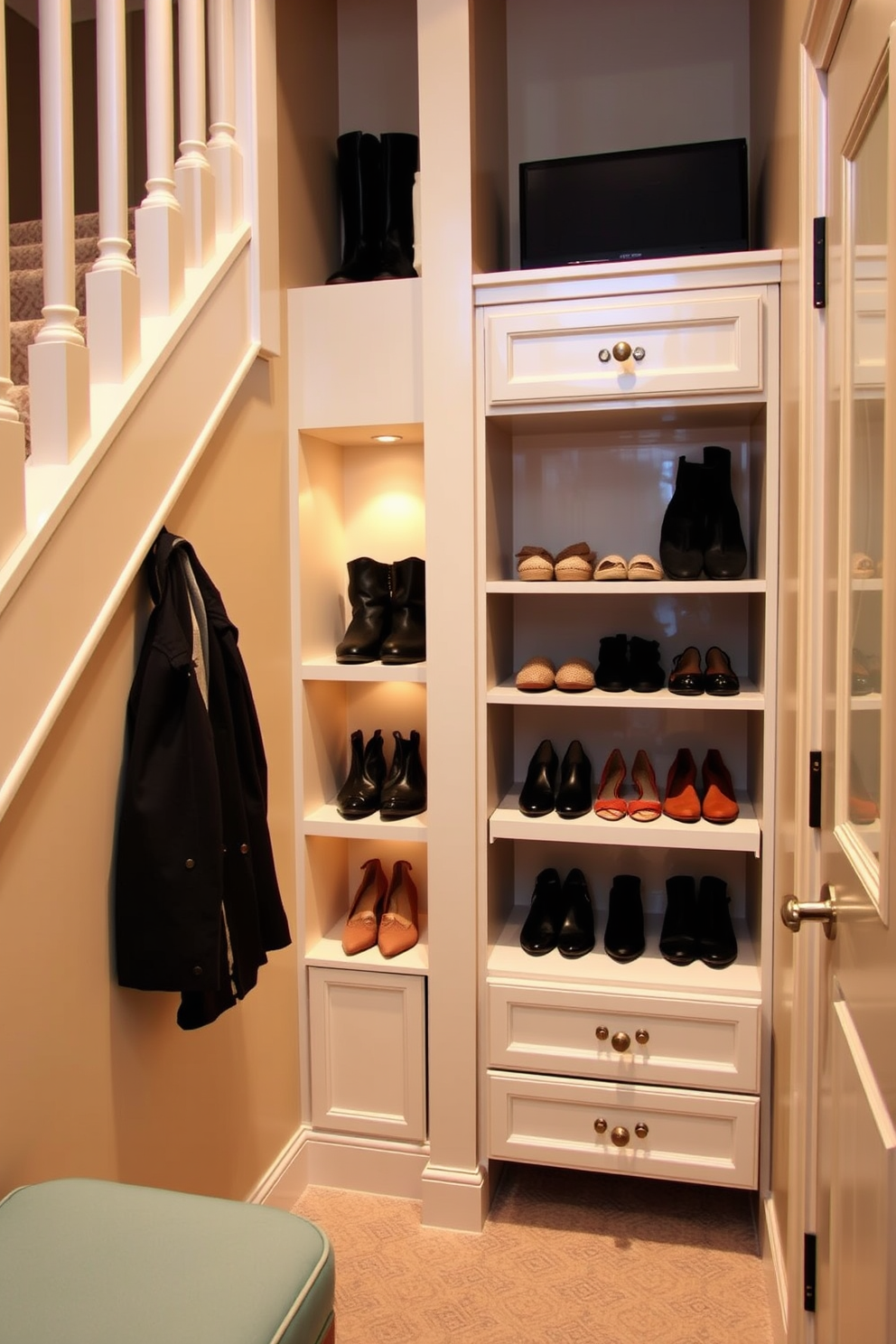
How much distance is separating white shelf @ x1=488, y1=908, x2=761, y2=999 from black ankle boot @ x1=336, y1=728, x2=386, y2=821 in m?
0.44

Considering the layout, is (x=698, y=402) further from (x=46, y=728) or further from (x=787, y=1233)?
(x=787, y=1233)

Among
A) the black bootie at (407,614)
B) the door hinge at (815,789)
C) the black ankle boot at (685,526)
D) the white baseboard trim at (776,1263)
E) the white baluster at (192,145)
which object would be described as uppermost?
the white baluster at (192,145)

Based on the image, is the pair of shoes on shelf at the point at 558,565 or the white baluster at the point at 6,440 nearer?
the white baluster at the point at 6,440

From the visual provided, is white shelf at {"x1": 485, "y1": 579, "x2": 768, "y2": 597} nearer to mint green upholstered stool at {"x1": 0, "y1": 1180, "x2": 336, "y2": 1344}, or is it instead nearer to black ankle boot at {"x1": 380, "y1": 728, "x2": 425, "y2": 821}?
black ankle boot at {"x1": 380, "y1": 728, "x2": 425, "y2": 821}

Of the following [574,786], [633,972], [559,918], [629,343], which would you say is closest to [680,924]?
[633,972]

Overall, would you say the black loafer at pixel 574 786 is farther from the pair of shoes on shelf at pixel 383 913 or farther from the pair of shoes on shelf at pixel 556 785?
the pair of shoes on shelf at pixel 383 913

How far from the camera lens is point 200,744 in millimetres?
1615

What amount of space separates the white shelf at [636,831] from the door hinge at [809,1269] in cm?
73

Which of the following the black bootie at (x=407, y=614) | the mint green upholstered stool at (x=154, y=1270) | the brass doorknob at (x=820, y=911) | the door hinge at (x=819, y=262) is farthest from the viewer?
the black bootie at (x=407, y=614)

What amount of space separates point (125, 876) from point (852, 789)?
108 centimetres

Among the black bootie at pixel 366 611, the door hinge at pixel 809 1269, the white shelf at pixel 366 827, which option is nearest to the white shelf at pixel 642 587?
the black bootie at pixel 366 611

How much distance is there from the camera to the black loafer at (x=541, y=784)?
7.23 ft

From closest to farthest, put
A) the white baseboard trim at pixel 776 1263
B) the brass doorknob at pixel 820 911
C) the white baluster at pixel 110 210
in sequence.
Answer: the brass doorknob at pixel 820 911 → the white baluster at pixel 110 210 → the white baseboard trim at pixel 776 1263

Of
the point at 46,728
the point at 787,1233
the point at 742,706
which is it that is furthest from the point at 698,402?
the point at 787,1233
